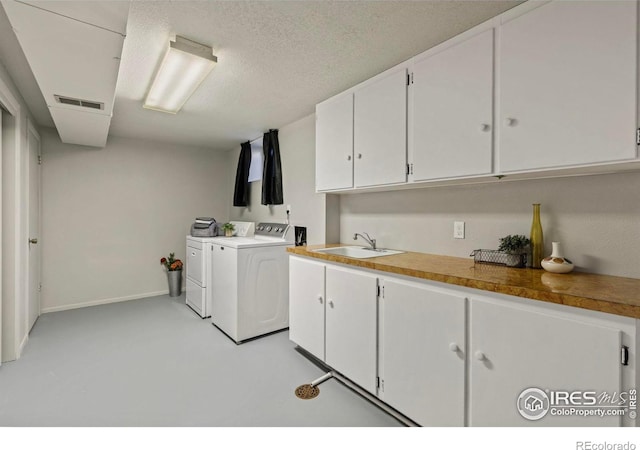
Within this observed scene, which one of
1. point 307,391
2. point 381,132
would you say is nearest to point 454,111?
point 381,132

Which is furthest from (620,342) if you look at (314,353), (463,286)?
(314,353)

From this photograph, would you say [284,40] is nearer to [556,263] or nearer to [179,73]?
[179,73]

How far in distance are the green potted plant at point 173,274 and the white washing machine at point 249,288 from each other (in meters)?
1.37

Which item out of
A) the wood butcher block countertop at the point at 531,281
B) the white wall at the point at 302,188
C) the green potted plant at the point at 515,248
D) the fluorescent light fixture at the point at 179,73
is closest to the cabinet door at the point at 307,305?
the wood butcher block countertop at the point at 531,281

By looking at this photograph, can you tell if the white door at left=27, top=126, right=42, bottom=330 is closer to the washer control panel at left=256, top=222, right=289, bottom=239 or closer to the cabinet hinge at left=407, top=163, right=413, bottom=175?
the washer control panel at left=256, top=222, right=289, bottom=239

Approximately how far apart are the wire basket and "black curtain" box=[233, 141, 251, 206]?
3.24 m

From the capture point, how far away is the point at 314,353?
2322mm

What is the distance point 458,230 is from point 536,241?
0.48 m

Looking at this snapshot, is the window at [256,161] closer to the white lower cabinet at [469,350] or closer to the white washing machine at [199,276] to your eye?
the white washing machine at [199,276]

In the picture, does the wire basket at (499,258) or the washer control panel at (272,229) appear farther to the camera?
the washer control panel at (272,229)

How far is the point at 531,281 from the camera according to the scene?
1305 mm

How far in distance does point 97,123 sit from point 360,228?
106 inches

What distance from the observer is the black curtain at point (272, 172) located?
11.6 feet

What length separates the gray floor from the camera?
175 cm
